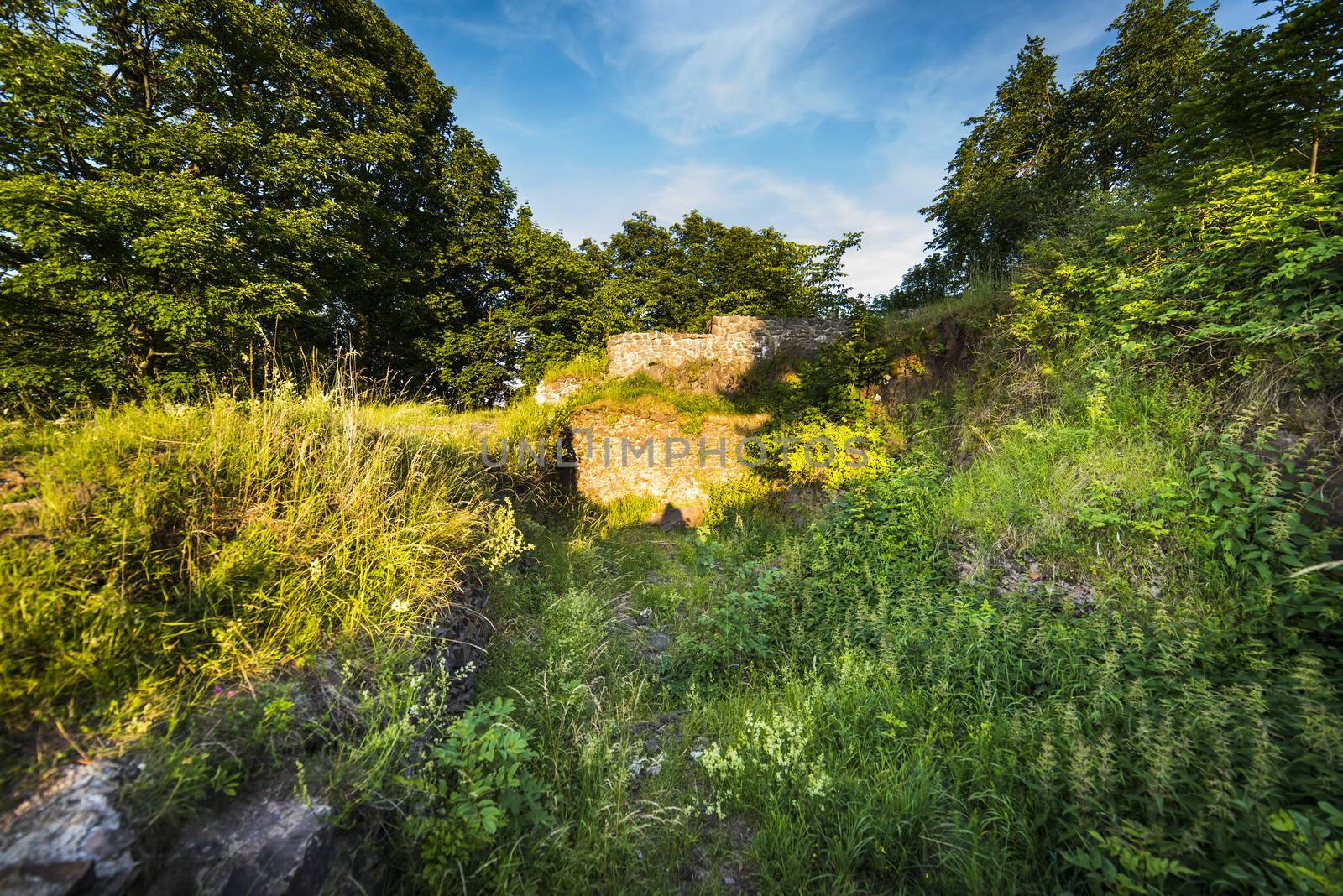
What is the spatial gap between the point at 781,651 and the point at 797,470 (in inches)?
151

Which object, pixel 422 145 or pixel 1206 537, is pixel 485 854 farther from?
pixel 422 145

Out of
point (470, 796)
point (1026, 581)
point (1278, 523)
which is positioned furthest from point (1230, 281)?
point (470, 796)

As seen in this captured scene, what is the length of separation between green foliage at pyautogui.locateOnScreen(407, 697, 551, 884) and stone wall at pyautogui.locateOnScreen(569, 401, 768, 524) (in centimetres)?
623

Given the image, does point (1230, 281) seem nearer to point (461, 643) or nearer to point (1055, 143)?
point (461, 643)

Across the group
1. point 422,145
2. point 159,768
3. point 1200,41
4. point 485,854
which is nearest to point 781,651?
point 485,854

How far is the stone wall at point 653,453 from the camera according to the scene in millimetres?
8320

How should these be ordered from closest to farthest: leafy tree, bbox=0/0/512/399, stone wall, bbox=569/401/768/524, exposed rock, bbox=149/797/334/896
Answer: exposed rock, bbox=149/797/334/896 → leafy tree, bbox=0/0/512/399 → stone wall, bbox=569/401/768/524

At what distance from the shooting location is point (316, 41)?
11953 mm

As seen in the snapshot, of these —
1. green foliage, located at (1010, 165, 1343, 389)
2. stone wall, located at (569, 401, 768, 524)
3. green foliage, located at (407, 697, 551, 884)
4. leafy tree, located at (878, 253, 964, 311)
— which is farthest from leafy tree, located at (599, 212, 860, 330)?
green foliage, located at (407, 697, 551, 884)

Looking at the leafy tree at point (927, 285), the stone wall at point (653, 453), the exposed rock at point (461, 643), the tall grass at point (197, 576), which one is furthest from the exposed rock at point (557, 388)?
the leafy tree at point (927, 285)

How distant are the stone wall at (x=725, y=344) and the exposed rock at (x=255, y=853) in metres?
8.66

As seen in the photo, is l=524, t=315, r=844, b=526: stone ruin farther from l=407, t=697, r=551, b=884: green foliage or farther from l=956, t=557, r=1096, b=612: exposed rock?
l=407, t=697, r=551, b=884: green foliage

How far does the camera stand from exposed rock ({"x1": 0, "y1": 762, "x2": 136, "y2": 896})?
1077mm

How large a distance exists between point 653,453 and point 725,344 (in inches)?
121
